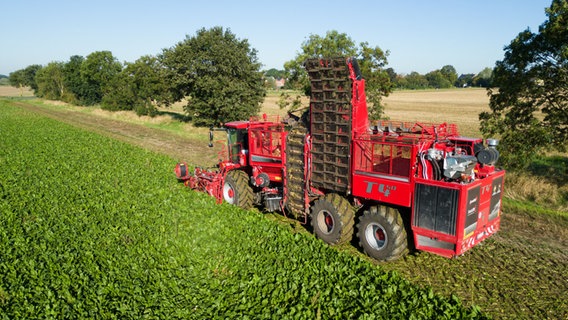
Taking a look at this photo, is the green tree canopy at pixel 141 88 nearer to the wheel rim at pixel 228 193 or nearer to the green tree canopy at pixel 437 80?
the wheel rim at pixel 228 193

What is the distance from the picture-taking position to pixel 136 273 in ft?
26.6

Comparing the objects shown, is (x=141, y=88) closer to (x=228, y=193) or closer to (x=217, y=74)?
(x=217, y=74)

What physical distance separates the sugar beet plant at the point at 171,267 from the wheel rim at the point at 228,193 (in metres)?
1.17

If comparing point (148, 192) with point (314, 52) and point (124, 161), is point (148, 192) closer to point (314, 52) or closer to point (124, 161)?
point (124, 161)

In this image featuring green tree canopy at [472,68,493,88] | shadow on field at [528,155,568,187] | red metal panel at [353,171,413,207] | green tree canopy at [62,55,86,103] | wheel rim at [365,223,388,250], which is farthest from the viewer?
green tree canopy at [472,68,493,88]

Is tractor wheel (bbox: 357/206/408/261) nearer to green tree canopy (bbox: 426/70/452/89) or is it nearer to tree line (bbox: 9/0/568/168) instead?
tree line (bbox: 9/0/568/168)

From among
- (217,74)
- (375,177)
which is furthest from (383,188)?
(217,74)

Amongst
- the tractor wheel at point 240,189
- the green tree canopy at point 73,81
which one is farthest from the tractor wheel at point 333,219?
the green tree canopy at point 73,81

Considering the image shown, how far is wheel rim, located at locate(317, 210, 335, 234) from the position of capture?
10656mm

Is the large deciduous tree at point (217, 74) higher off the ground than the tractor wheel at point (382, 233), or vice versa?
the large deciduous tree at point (217, 74)

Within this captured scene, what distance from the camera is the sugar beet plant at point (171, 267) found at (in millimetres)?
6887

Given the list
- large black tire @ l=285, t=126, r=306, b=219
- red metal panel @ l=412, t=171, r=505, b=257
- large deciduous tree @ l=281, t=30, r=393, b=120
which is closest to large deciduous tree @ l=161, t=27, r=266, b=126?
large deciduous tree @ l=281, t=30, r=393, b=120

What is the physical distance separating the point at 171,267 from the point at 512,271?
24.1 ft

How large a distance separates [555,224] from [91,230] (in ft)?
42.1
